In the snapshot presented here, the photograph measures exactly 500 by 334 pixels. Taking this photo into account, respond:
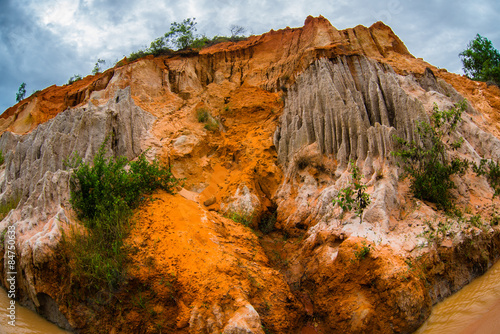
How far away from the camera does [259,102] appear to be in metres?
13.6

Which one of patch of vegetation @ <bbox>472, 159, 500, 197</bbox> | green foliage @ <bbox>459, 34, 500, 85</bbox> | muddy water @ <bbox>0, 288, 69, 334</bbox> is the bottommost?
muddy water @ <bbox>0, 288, 69, 334</bbox>

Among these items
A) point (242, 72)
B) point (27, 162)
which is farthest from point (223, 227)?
point (242, 72)

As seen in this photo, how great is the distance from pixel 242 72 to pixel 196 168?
7.37 m

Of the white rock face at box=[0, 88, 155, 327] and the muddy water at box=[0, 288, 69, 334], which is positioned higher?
the white rock face at box=[0, 88, 155, 327]

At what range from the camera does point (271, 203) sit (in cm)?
974

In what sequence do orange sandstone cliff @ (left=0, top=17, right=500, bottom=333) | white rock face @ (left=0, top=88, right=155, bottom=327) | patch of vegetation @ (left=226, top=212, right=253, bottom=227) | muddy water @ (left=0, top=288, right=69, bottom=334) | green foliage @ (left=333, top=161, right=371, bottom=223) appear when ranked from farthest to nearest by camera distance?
patch of vegetation @ (left=226, top=212, right=253, bottom=227)
green foliage @ (left=333, top=161, right=371, bottom=223)
white rock face @ (left=0, top=88, right=155, bottom=327)
muddy water @ (left=0, top=288, right=69, bottom=334)
orange sandstone cliff @ (left=0, top=17, right=500, bottom=333)

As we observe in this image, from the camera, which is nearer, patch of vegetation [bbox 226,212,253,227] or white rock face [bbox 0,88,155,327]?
white rock face [bbox 0,88,155,327]

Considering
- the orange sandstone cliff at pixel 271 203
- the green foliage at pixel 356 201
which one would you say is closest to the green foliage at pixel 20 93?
the orange sandstone cliff at pixel 271 203

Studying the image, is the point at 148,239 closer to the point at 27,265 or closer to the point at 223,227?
the point at 223,227

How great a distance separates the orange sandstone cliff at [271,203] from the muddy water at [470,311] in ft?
0.68

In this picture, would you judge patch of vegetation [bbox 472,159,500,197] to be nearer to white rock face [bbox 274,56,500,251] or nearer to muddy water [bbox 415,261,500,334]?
white rock face [bbox 274,56,500,251]

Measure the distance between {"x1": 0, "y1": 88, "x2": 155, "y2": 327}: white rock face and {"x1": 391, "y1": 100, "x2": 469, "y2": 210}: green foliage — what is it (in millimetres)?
7997

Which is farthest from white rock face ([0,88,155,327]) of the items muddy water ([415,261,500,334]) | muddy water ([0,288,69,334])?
muddy water ([415,261,500,334])

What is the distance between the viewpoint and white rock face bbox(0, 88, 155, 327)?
639 centimetres
